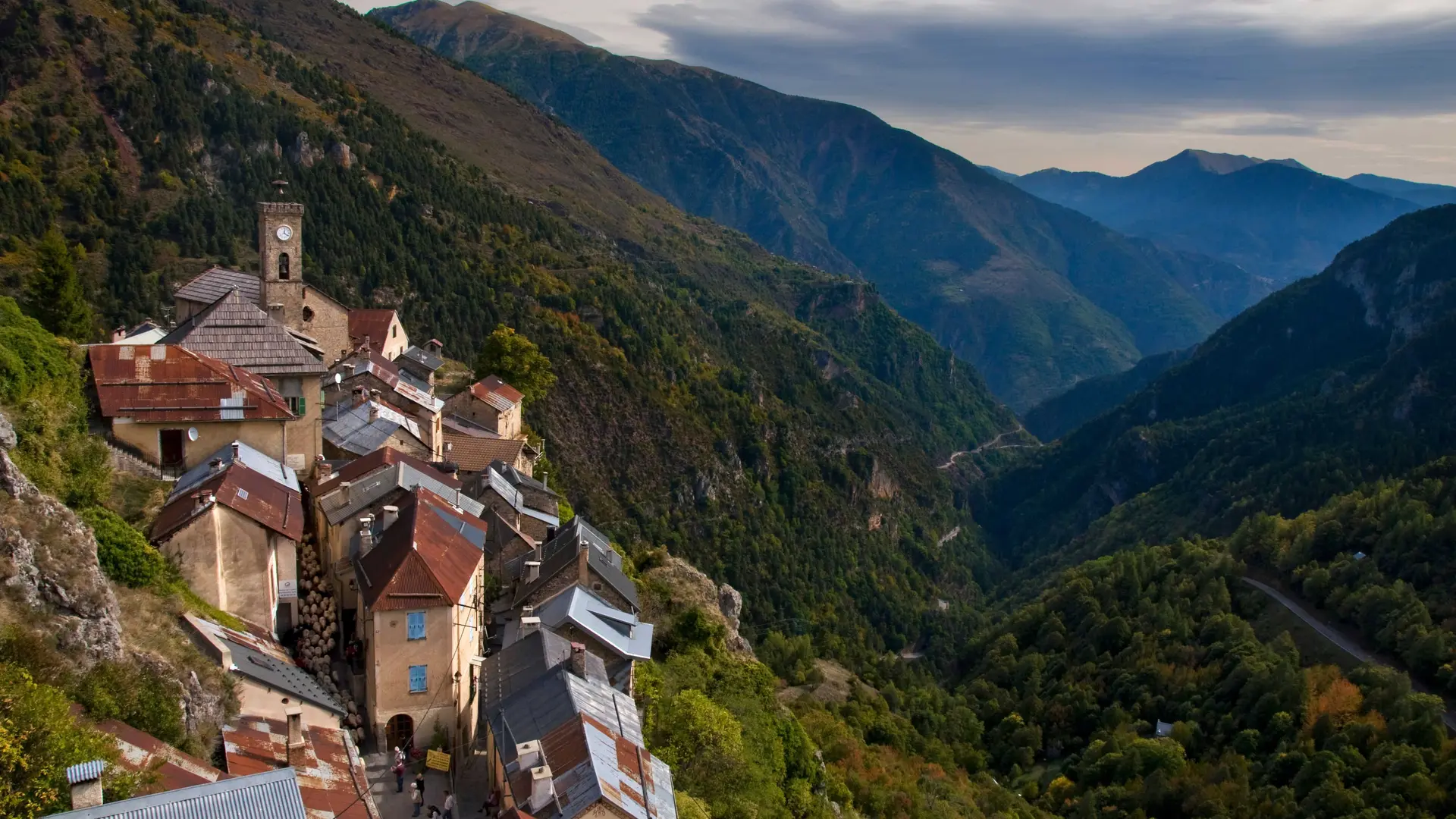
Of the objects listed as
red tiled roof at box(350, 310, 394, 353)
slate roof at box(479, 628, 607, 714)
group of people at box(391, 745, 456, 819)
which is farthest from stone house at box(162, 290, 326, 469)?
red tiled roof at box(350, 310, 394, 353)

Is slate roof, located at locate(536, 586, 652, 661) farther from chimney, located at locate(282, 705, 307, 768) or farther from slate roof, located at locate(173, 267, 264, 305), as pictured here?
slate roof, located at locate(173, 267, 264, 305)

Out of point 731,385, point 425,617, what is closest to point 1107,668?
point 731,385

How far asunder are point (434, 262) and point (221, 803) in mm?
110602

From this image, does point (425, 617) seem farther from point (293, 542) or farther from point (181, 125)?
point (181, 125)

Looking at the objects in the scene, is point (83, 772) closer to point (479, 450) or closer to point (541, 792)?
point (541, 792)

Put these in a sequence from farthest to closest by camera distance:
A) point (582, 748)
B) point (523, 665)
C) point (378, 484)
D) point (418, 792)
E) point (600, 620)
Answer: point (378, 484), point (600, 620), point (523, 665), point (418, 792), point (582, 748)

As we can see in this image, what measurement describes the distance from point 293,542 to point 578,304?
104418 mm

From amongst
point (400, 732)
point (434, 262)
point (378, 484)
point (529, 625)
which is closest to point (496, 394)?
point (378, 484)

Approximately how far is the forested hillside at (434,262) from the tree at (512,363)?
1878cm

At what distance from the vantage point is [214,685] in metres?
27.8

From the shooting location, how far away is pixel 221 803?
821 inches

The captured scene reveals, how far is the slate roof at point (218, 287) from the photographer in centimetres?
5475

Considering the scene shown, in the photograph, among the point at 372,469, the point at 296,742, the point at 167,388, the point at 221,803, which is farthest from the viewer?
the point at 372,469

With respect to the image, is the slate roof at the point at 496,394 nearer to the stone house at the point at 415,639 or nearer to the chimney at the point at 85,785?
the stone house at the point at 415,639
